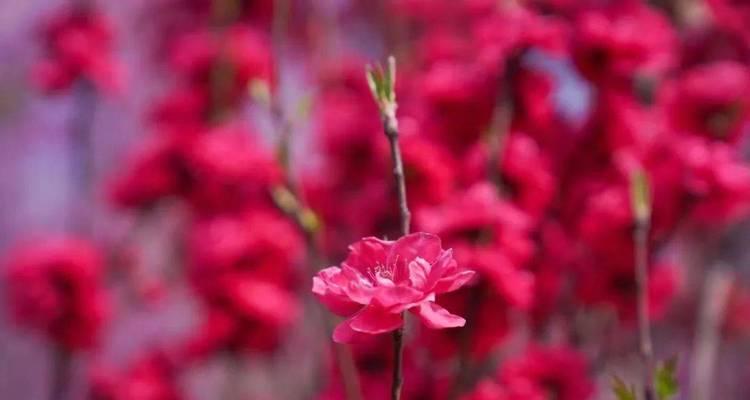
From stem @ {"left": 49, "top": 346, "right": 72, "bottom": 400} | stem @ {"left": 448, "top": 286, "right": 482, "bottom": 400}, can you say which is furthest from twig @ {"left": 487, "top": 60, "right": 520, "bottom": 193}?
stem @ {"left": 49, "top": 346, "right": 72, "bottom": 400}

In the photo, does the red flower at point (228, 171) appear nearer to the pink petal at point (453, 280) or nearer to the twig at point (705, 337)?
the twig at point (705, 337)

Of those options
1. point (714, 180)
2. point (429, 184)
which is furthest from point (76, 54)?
point (714, 180)

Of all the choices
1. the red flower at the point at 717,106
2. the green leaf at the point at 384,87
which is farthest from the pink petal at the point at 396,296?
the red flower at the point at 717,106

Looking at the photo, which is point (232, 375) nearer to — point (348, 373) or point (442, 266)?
point (348, 373)

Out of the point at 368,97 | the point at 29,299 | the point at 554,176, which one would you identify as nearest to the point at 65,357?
the point at 29,299

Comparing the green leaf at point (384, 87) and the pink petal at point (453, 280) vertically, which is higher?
the green leaf at point (384, 87)

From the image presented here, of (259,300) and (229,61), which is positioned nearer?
(259,300)
